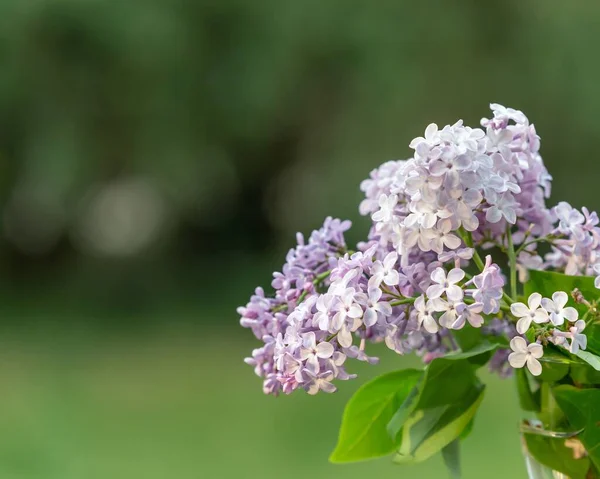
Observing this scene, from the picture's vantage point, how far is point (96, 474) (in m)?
1.48

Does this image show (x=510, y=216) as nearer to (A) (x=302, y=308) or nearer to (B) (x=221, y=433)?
(A) (x=302, y=308)

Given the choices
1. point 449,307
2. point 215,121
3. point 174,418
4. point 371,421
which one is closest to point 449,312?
point 449,307

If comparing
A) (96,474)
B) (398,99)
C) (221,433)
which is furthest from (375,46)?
(96,474)

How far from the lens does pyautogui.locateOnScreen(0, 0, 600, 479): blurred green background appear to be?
2.17 metres

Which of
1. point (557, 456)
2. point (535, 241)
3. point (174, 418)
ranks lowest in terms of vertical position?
point (557, 456)

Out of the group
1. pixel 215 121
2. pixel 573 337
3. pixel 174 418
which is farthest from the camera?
pixel 215 121

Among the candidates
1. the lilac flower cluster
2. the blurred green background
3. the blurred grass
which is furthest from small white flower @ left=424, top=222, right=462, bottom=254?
the blurred green background

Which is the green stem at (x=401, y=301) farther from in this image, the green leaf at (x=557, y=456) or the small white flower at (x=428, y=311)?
the green leaf at (x=557, y=456)

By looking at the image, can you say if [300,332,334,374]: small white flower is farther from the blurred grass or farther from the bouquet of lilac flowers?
the blurred grass

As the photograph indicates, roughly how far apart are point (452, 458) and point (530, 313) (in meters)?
0.12

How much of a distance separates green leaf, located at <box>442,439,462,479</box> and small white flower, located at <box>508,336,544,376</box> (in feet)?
0.34

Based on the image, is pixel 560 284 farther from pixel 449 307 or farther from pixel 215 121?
pixel 215 121

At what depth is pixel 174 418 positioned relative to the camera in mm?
1750

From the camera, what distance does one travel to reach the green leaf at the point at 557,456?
16.3 inches
